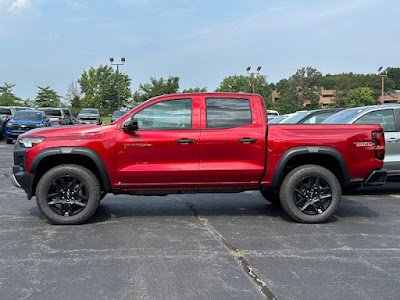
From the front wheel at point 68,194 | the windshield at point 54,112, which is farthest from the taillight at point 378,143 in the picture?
the windshield at point 54,112

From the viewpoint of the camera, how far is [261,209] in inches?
284

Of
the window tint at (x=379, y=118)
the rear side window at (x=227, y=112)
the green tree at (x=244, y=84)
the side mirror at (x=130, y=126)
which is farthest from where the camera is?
the green tree at (x=244, y=84)

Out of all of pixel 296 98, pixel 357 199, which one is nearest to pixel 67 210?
pixel 357 199

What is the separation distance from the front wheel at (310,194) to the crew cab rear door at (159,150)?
134 cm

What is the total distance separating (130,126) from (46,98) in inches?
2814

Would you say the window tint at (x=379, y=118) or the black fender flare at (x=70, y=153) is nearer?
the black fender flare at (x=70, y=153)

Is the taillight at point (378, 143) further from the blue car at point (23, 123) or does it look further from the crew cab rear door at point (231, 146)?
the blue car at point (23, 123)

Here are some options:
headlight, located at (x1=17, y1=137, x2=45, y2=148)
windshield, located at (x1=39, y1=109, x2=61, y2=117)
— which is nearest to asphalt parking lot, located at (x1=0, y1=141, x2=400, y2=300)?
headlight, located at (x1=17, y1=137, x2=45, y2=148)

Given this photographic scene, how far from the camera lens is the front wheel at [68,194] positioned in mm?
5879

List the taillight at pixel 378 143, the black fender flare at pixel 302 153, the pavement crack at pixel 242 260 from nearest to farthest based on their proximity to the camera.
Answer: the pavement crack at pixel 242 260, the black fender flare at pixel 302 153, the taillight at pixel 378 143

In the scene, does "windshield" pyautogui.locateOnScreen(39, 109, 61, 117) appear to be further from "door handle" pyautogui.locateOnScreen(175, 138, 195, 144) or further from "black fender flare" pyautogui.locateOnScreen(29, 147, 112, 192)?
"door handle" pyautogui.locateOnScreen(175, 138, 195, 144)

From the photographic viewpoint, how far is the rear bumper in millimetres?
6225

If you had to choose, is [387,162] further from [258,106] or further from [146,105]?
[146,105]

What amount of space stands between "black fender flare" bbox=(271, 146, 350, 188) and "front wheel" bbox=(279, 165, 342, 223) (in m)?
0.16
